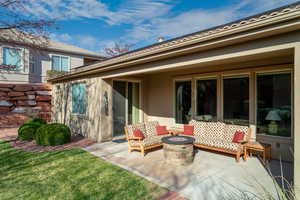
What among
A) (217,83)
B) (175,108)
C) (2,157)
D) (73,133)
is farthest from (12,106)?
(217,83)

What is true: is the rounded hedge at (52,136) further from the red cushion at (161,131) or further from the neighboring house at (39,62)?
the neighboring house at (39,62)

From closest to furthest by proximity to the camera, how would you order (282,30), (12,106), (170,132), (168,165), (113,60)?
(282,30)
(168,165)
(113,60)
(170,132)
(12,106)

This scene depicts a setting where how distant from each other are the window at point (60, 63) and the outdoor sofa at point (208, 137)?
38.8ft

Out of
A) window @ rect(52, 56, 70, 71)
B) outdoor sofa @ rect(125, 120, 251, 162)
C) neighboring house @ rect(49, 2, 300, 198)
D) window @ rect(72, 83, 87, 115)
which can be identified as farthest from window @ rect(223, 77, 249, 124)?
window @ rect(52, 56, 70, 71)

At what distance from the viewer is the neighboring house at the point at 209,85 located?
2.83 m

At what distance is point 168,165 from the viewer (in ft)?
14.6

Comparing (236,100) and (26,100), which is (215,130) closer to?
(236,100)

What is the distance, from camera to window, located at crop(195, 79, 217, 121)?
6.20 m

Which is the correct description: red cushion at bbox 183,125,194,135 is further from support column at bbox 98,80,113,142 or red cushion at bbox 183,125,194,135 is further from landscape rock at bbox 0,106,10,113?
landscape rock at bbox 0,106,10,113

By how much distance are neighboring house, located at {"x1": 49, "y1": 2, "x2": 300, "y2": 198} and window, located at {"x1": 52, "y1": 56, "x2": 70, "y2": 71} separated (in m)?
5.48

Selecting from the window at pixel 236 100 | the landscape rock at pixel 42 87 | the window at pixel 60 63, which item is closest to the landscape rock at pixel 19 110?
the landscape rock at pixel 42 87

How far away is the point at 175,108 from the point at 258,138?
321cm

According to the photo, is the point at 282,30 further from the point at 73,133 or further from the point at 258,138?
the point at 73,133

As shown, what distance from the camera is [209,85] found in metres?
6.32
